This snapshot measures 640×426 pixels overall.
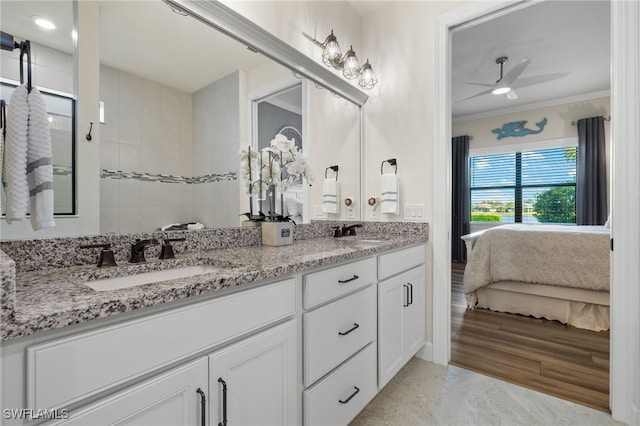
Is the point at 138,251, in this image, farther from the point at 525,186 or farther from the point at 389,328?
the point at 525,186

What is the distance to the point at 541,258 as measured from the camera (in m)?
2.93

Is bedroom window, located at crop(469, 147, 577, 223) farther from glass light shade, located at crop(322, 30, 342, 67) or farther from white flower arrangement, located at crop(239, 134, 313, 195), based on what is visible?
white flower arrangement, located at crop(239, 134, 313, 195)

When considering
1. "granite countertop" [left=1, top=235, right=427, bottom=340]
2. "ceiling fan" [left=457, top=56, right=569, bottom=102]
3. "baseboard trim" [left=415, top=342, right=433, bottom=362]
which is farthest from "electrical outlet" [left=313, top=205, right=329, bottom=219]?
"ceiling fan" [left=457, top=56, right=569, bottom=102]

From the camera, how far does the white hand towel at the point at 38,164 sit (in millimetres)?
796

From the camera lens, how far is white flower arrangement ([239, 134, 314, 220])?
66.1 inches

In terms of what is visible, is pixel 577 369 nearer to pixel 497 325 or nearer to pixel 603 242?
pixel 497 325

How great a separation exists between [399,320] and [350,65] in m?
1.80

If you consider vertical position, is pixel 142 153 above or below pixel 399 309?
above

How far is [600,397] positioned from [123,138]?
274 cm

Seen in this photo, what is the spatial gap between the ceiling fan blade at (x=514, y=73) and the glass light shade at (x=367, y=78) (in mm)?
1909


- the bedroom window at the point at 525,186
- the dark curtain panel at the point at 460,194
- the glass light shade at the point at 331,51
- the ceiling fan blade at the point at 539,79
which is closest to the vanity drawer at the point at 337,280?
the glass light shade at the point at 331,51

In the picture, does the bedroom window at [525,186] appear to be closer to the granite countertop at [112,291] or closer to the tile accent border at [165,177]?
the granite countertop at [112,291]

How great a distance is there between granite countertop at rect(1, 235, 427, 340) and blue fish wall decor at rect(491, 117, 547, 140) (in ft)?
18.5

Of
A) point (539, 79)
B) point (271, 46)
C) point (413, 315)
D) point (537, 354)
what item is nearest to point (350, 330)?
point (413, 315)
